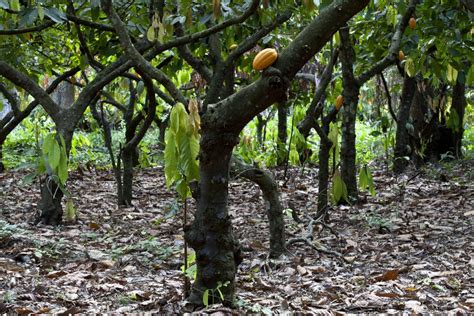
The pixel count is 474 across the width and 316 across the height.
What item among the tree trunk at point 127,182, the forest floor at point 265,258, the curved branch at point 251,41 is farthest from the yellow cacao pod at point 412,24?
the tree trunk at point 127,182

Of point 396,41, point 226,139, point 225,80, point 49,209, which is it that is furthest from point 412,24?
point 49,209

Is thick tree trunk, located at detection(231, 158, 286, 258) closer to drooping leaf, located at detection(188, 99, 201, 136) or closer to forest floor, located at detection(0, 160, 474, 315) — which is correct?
forest floor, located at detection(0, 160, 474, 315)

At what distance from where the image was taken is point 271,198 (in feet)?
11.5

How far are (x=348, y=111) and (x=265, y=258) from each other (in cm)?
175

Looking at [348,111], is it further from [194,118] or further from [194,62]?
[194,118]

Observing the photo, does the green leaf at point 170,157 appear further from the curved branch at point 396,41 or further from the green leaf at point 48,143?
the curved branch at point 396,41

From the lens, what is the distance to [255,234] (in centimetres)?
429

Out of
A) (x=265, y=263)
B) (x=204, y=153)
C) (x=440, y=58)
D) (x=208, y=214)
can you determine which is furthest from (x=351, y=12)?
(x=440, y=58)

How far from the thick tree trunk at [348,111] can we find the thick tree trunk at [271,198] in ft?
5.28

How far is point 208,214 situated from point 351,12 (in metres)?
0.94

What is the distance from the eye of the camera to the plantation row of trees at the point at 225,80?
2.48 meters

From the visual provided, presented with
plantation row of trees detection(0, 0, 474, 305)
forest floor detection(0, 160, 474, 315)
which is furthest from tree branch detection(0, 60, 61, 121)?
forest floor detection(0, 160, 474, 315)

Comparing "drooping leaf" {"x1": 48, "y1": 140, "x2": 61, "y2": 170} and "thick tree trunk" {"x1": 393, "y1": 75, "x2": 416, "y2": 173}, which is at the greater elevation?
"thick tree trunk" {"x1": 393, "y1": 75, "x2": 416, "y2": 173}

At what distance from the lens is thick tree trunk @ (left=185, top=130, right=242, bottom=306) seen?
2475 millimetres
